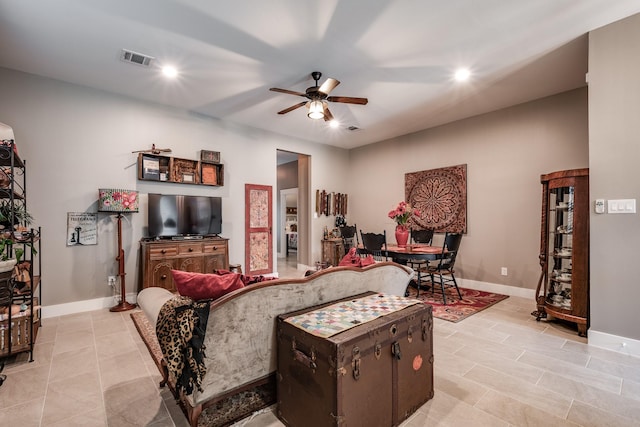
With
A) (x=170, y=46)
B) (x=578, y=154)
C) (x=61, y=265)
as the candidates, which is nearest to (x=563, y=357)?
(x=578, y=154)

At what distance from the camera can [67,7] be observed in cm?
238

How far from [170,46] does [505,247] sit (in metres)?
5.15

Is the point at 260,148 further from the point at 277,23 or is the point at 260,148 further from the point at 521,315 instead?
the point at 521,315

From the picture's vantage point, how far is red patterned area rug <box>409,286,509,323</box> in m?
3.57

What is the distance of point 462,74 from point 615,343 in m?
3.07

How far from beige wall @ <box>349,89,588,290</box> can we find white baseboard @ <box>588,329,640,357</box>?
1683mm

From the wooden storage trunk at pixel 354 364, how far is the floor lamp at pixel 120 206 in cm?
314

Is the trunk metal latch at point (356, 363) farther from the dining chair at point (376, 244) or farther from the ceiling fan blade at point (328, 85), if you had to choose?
the dining chair at point (376, 244)

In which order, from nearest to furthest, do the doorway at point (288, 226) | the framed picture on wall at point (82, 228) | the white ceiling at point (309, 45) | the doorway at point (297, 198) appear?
the white ceiling at point (309, 45) → the framed picture on wall at point (82, 228) → the doorway at point (297, 198) → the doorway at point (288, 226)

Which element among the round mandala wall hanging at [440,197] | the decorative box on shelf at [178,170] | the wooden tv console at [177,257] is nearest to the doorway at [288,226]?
the decorative box on shelf at [178,170]

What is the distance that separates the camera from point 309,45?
114 inches

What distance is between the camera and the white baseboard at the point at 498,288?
4297mm

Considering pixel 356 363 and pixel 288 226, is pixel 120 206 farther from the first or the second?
pixel 288 226

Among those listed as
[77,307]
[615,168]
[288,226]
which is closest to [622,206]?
[615,168]
